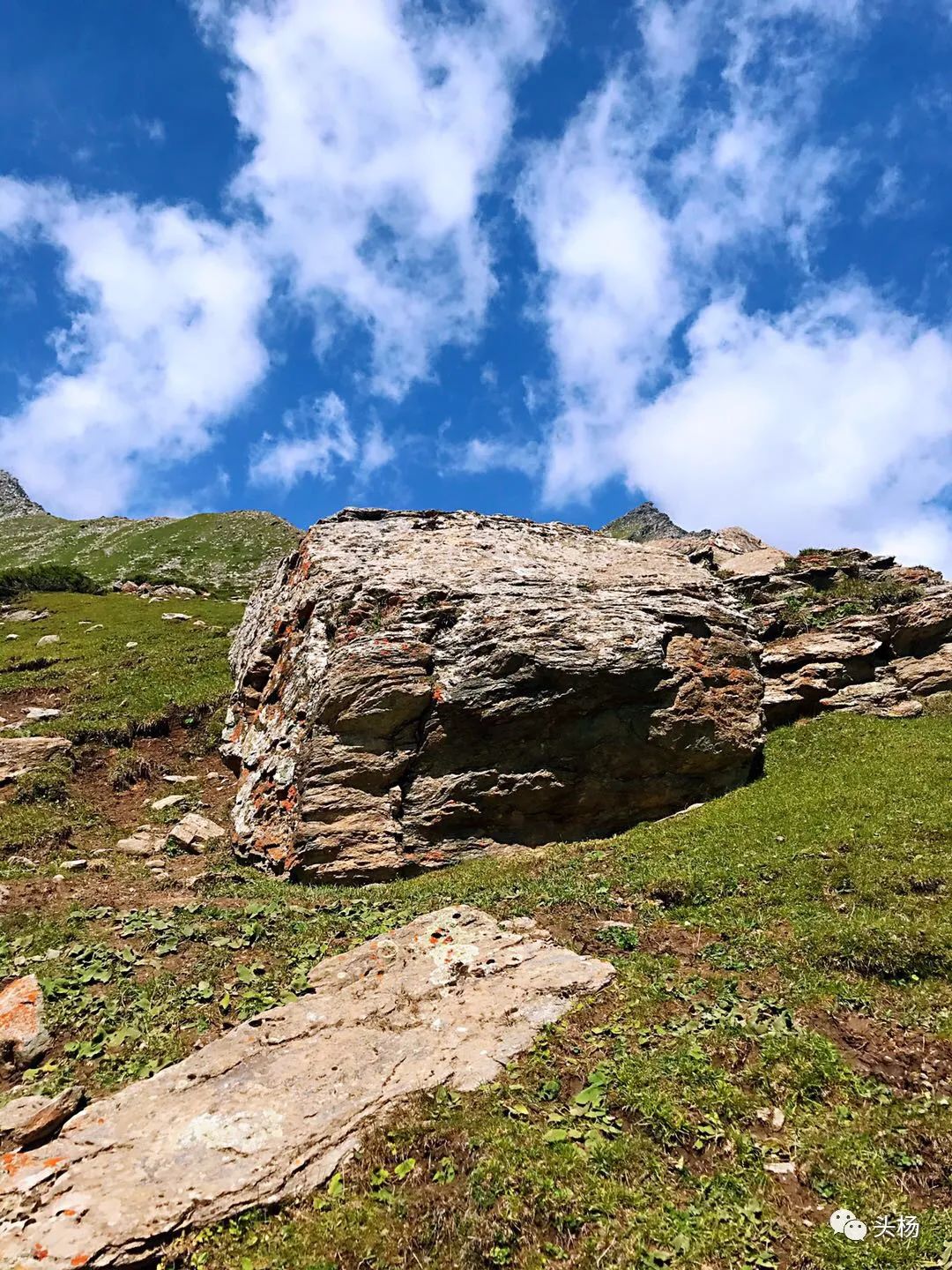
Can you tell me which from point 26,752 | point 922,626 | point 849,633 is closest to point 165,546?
point 26,752

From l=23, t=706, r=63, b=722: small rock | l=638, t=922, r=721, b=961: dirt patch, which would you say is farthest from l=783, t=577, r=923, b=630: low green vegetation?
l=23, t=706, r=63, b=722: small rock

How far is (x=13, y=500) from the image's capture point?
577ft

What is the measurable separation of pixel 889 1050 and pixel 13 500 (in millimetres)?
212684

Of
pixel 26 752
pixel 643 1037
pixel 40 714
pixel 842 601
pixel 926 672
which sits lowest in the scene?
pixel 643 1037

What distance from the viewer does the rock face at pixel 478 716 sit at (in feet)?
72.0

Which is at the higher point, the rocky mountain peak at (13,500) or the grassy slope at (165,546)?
the rocky mountain peak at (13,500)

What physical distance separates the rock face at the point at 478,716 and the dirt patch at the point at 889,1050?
11612 mm

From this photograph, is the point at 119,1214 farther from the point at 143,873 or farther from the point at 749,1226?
the point at 143,873

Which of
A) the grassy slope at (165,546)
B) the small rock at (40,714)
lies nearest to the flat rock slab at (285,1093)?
the small rock at (40,714)

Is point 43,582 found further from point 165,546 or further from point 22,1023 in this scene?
point 22,1023

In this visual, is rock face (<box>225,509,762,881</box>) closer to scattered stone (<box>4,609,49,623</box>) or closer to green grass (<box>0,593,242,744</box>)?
green grass (<box>0,593,242,744</box>)

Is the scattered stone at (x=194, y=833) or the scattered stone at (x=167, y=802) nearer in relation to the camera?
the scattered stone at (x=194, y=833)

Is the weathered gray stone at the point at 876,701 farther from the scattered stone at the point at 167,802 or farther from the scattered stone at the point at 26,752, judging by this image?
the scattered stone at the point at 26,752

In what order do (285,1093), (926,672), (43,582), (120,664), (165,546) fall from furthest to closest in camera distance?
(165,546)
(43,582)
(120,664)
(926,672)
(285,1093)
